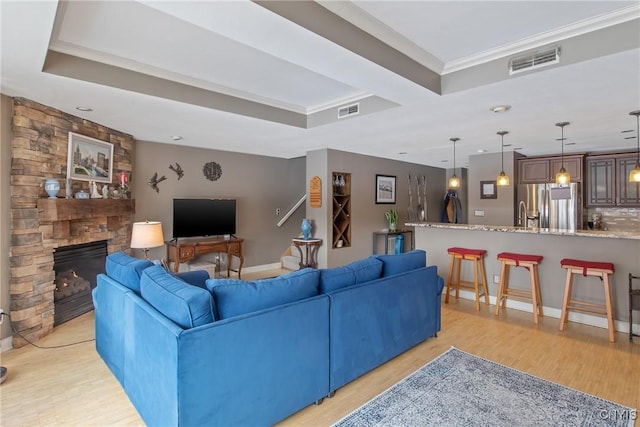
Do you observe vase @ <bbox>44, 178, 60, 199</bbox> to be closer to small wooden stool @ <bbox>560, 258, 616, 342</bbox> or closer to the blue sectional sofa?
the blue sectional sofa

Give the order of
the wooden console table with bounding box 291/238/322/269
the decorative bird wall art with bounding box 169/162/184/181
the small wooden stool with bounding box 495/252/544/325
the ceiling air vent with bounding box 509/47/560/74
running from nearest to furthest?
the ceiling air vent with bounding box 509/47/560/74 < the small wooden stool with bounding box 495/252/544/325 < the decorative bird wall art with bounding box 169/162/184/181 < the wooden console table with bounding box 291/238/322/269

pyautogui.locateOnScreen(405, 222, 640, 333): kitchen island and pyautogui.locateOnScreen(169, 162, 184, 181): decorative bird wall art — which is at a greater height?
pyautogui.locateOnScreen(169, 162, 184, 181): decorative bird wall art

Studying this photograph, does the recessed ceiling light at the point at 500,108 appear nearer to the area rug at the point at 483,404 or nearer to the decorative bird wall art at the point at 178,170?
the area rug at the point at 483,404

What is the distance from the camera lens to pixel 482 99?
10.2 feet

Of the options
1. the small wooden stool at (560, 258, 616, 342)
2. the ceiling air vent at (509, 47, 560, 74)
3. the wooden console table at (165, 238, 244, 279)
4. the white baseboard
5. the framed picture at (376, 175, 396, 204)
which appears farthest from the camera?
the framed picture at (376, 175, 396, 204)

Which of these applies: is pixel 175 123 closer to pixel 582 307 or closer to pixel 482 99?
pixel 482 99

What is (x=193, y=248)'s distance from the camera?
5.35 meters

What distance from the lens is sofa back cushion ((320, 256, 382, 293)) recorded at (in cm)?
251

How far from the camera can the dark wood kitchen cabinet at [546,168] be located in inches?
241

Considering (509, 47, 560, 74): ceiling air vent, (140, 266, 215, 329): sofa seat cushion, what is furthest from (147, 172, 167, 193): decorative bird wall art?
(509, 47, 560, 74): ceiling air vent

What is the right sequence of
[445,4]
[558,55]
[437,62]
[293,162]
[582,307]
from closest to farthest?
[445,4], [558,55], [437,62], [582,307], [293,162]

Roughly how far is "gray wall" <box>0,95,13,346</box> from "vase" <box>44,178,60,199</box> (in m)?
0.28

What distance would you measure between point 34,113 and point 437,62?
384 cm

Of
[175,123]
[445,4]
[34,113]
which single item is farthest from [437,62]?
[34,113]
